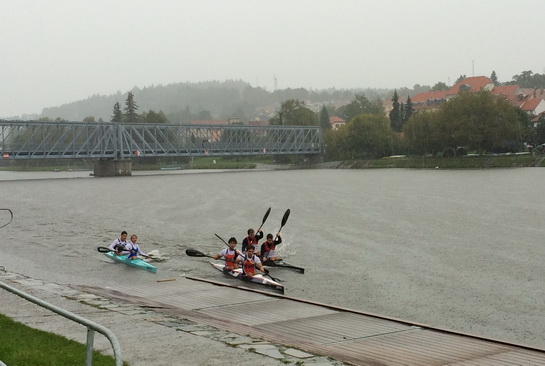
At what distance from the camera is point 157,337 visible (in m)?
15.9

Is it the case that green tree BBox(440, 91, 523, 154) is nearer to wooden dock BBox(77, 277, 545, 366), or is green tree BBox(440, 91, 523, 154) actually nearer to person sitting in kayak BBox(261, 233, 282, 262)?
person sitting in kayak BBox(261, 233, 282, 262)

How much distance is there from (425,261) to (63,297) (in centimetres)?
2056

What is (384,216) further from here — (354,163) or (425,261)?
(354,163)

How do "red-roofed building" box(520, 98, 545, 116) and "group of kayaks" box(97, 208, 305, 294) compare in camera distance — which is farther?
"red-roofed building" box(520, 98, 545, 116)

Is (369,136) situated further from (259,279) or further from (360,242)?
(259,279)

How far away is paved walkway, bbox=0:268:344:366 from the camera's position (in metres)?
13.9

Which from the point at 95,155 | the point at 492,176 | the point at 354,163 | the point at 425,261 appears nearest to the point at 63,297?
the point at 425,261

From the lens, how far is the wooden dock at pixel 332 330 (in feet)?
49.4

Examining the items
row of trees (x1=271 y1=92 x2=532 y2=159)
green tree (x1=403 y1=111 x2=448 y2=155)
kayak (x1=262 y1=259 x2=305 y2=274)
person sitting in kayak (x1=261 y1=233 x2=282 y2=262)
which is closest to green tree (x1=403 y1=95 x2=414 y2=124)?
row of trees (x1=271 y1=92 x2=532 y2=159)

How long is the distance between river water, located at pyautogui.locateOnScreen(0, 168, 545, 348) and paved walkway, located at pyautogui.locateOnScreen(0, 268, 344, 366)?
30.7 feet

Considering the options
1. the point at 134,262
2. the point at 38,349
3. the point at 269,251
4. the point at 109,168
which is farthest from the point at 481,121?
the point at 38,349

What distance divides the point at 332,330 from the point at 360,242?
2651 centimetres

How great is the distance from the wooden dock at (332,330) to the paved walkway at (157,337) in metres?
0.66

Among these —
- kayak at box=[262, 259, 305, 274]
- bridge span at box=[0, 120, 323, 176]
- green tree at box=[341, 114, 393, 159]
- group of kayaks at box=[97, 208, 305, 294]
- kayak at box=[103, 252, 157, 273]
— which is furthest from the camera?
green tree at box=[341, 114, 393, 159]
